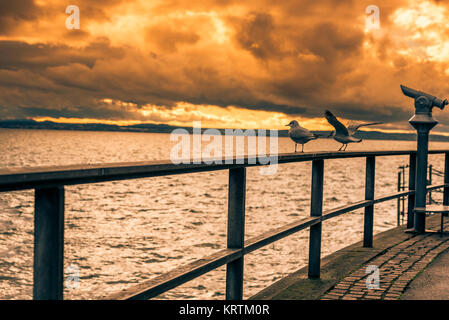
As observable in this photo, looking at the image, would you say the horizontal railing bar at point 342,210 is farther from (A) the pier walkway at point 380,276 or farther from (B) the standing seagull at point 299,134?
(B) the standing seagull at point 299,134

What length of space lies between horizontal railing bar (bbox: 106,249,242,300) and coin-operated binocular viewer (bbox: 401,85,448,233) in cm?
472

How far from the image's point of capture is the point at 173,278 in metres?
2.42

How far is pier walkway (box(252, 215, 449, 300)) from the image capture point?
13.0 ft

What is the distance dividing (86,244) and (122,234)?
10.1 feet

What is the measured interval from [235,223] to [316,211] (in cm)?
174

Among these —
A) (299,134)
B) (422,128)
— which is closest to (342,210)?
(299,134)

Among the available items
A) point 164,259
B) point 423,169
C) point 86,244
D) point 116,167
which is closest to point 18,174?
point 116,167

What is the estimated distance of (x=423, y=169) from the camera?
6832mm

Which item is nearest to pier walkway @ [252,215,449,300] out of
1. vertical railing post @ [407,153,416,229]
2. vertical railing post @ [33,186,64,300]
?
vertical railing post @ [407,153,416,229]

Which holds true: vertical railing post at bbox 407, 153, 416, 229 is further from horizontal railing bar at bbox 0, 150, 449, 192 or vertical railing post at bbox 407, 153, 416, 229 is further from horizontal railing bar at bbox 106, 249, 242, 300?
horizontal railing bar at bbox 0, 150, 449, 192

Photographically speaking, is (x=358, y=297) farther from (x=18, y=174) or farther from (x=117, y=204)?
(x=117, y=204)

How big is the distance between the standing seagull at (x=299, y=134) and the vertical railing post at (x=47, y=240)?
122 inches

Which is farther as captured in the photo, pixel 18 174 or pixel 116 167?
pixel 116 167

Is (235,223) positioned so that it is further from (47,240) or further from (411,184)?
(411,184)
